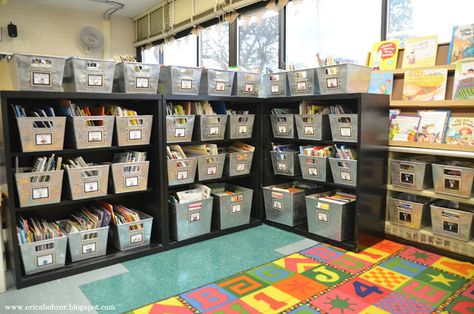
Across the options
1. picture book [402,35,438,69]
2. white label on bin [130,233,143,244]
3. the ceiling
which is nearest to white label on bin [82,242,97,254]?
white label on bin [130,233,143,244]

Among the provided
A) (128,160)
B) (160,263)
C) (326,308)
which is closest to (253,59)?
(128,160)

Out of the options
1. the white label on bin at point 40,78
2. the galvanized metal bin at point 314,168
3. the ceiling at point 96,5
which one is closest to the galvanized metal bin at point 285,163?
the galvanized metal bin at point 314,168

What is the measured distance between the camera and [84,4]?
5.83 meters

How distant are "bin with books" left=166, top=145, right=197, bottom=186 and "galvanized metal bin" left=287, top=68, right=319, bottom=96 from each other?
Answer: 40.3 inches

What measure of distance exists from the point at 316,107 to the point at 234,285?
1570 millimetres

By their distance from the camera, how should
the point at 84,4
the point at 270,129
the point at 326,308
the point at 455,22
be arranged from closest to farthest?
the point at 326,308, the point at 455,22, the point at 270,129, the point at 84,4

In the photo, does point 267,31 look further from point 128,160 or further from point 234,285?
point 234,285

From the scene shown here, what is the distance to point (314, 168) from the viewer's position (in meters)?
2.94

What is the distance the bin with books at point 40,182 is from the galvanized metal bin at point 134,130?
0.42m

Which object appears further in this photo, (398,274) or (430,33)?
(430,33)

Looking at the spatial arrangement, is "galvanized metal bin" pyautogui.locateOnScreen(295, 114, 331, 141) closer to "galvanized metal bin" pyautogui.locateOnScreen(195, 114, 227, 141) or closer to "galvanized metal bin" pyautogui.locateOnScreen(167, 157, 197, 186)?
"galvanized metal bin" pyautogui.locateOnScreen(195, 114, 227, 141)

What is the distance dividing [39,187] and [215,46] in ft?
11.0

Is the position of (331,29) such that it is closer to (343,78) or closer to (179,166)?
(343,78)

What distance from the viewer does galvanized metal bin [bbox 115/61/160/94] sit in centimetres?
252
